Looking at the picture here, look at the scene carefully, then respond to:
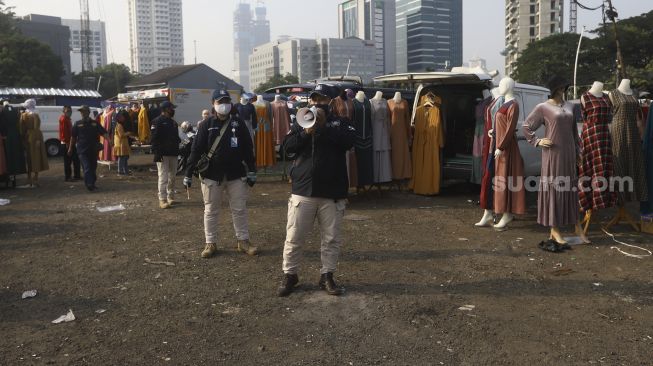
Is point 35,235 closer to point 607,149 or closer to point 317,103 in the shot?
point 317,103

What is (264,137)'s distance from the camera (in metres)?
12.0

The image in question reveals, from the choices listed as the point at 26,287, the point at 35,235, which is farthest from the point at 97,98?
the point at 26,287

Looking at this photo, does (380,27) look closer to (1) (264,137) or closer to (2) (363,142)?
(1) (264,137)

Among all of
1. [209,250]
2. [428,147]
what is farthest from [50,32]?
[209,250]

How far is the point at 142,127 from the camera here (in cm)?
1605

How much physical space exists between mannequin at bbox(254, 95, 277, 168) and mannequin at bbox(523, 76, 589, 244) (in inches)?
257

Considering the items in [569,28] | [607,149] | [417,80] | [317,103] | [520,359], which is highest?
[569,28]

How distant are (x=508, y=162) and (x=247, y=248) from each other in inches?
137

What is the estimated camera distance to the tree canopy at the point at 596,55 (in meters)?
52.0

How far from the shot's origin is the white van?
29.2 feet

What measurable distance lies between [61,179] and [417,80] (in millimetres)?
9186

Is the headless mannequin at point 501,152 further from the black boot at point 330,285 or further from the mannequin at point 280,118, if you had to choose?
the mannequin at point 280,118

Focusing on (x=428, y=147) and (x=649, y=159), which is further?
(x=428, y=147)

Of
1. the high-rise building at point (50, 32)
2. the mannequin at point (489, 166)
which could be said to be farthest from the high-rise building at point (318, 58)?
the mannequin at point (489, 166)
